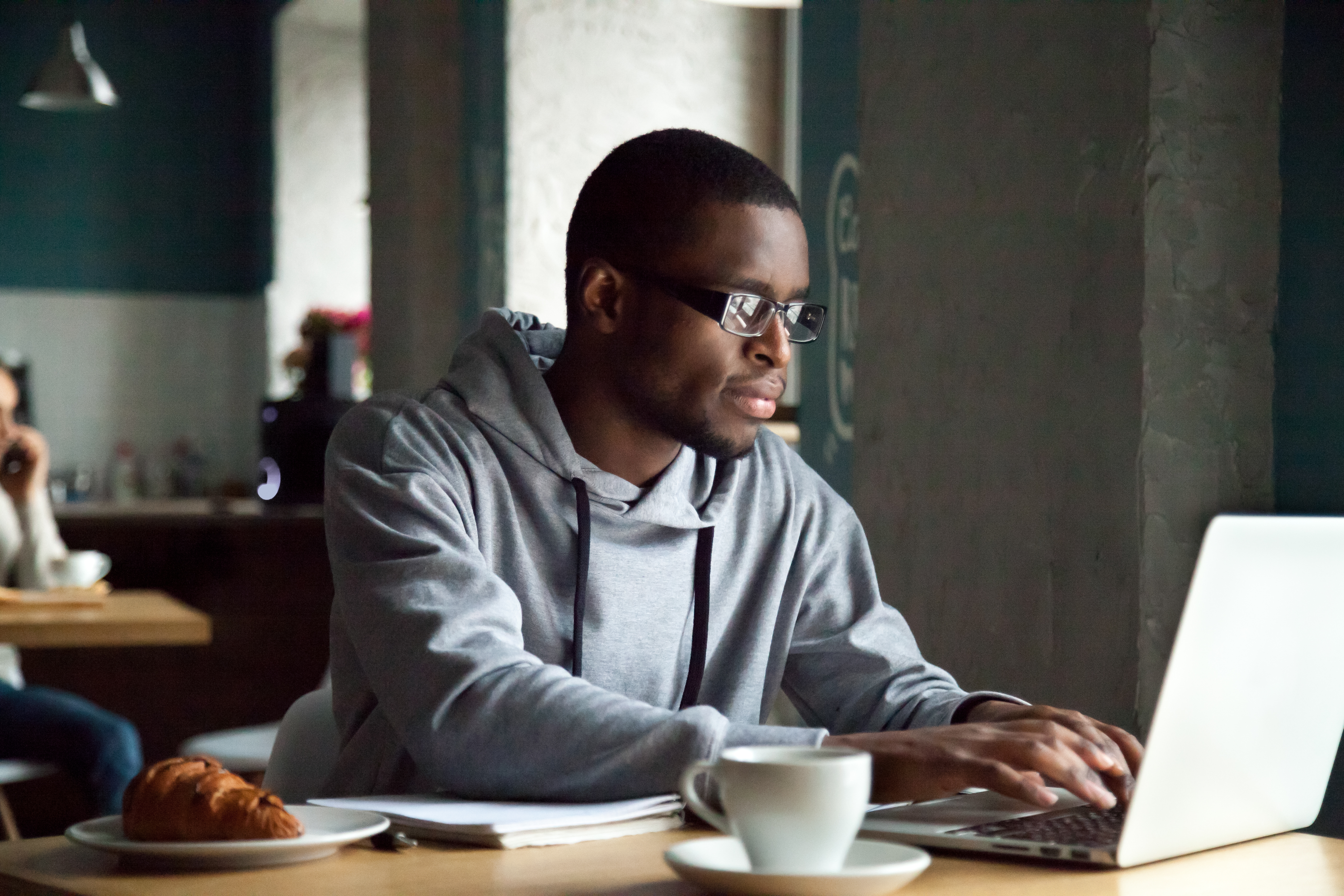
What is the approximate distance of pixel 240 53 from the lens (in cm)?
730

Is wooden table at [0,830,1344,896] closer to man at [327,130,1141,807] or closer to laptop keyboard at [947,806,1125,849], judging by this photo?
laptop keyboard at [947,806,1125,849]

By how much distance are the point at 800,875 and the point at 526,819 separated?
0.29 m

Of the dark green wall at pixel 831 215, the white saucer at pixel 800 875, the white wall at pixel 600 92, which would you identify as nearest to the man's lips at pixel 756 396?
the white saucer at pixel 800 875

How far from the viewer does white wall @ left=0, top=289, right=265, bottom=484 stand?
693 cm

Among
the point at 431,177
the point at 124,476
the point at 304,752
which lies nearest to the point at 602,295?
the point at 304,752

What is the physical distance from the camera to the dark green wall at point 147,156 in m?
6.86

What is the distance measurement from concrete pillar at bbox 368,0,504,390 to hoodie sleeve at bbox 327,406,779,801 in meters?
2.61

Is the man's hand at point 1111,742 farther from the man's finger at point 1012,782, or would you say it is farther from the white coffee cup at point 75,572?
the white coffee cup at point 75,572

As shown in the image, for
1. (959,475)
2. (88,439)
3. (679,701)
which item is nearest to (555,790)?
(679,701)

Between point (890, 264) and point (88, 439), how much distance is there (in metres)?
5.69

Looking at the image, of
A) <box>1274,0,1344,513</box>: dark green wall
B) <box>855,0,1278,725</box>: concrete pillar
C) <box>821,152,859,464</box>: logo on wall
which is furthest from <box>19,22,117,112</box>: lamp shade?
<box>1274,0,1344,513</box>: dark green wall

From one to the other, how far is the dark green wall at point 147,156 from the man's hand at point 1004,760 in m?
6.37

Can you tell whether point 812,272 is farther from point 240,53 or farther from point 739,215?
point 240,53

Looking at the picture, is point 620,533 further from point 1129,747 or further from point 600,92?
point 600,92
